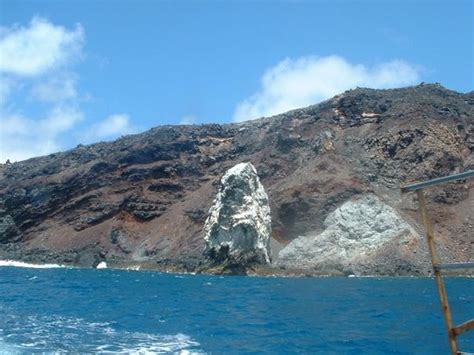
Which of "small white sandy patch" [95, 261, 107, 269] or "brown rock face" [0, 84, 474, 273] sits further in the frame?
"small white sandy patch" [95, 261, 107, 269]

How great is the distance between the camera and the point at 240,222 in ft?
263

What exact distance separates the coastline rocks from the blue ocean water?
28.6 meters

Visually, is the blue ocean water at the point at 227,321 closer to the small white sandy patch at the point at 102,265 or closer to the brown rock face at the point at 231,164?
the brown rock face at the point at 231,164

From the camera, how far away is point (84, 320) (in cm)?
2775

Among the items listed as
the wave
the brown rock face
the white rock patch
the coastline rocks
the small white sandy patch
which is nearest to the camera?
the wave

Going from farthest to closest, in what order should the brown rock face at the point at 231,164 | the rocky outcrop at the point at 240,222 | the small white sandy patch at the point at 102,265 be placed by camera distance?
the small white sandy patch at the point at 102,265
the brown rock face at the point at 231,164
the rocky outcrop at the point at 240,222

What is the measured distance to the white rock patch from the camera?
78.7 metres

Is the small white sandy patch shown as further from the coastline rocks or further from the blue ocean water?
the blue ocean water

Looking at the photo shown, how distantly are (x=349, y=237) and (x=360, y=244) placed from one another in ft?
6.71

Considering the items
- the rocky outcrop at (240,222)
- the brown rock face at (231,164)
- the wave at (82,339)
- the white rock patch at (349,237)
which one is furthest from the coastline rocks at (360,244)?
the wave at (82,339)

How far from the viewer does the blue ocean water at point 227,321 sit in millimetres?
20875

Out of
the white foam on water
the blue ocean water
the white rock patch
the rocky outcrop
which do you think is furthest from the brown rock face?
the blue ocean water

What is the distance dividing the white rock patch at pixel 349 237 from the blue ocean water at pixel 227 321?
109 ft

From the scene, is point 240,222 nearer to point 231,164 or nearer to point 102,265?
point 102,265
